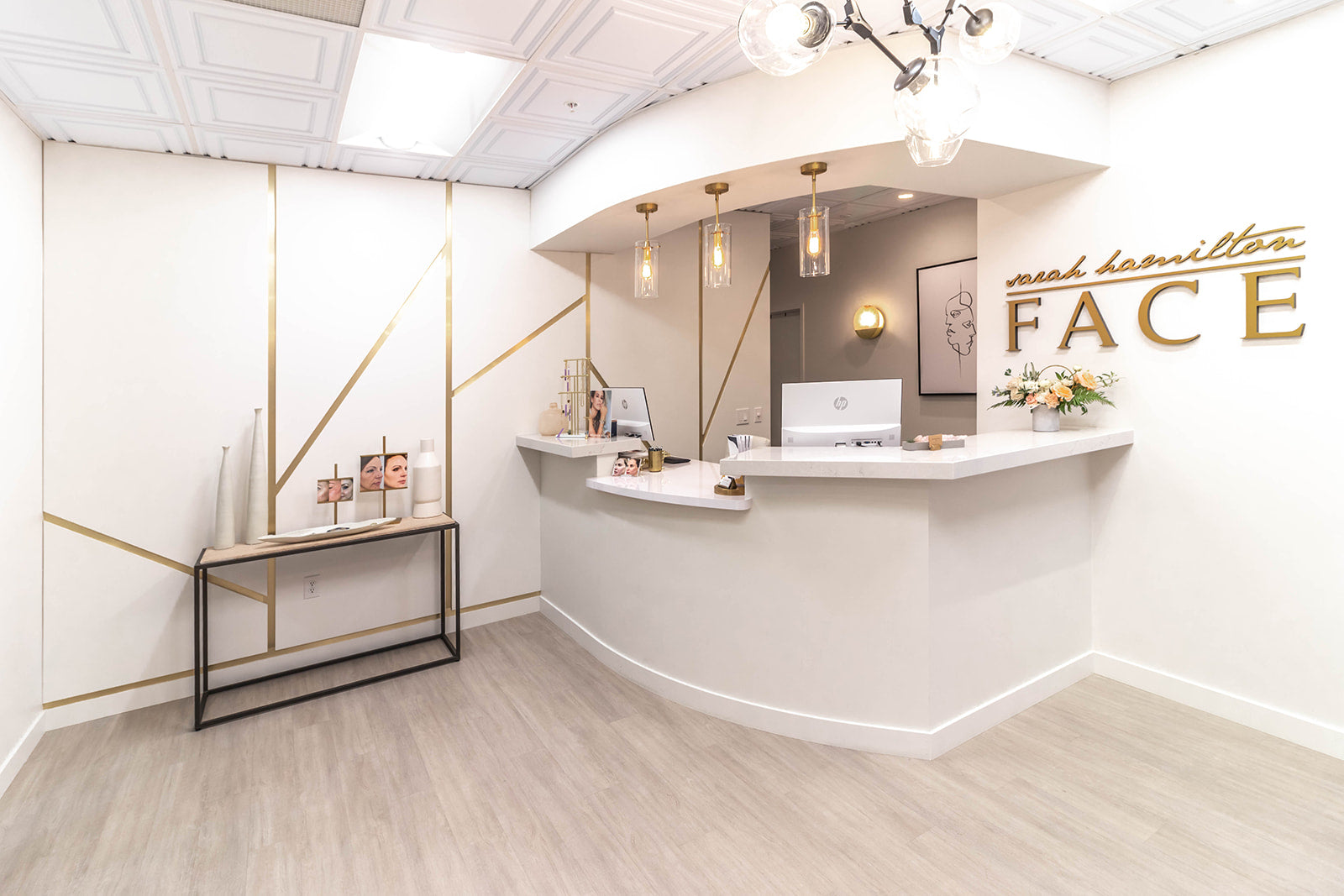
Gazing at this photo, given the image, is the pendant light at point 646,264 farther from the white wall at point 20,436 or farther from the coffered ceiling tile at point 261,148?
the white wall at point 20,436

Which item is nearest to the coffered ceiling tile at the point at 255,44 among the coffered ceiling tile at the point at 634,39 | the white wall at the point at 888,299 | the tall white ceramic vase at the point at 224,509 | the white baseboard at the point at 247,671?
the coffered ceiling tile at the point at 634,39

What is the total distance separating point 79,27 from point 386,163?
145 centimetres

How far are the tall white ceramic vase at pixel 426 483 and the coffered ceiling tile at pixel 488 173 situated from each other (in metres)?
1.51

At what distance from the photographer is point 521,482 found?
4199mm

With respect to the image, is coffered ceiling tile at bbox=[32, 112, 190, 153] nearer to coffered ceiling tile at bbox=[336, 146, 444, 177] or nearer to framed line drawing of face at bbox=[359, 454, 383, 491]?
coffered ceiling tile at bbox=[336, 146, 444, 177]

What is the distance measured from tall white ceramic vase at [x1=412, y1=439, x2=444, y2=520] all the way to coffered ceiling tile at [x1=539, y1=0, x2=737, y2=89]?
2146 mm

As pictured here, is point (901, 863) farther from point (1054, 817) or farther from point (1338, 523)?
point (1338, 523)

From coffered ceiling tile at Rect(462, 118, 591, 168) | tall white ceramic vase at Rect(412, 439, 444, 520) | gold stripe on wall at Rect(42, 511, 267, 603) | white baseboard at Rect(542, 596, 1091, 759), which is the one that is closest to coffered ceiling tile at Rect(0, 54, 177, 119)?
coffered ceiling tile at Rect(462, 118, 591, 168)

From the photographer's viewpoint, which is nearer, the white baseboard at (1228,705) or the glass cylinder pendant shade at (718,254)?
the white baseboard at (1228,705)

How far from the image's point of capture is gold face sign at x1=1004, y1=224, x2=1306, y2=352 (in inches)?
101

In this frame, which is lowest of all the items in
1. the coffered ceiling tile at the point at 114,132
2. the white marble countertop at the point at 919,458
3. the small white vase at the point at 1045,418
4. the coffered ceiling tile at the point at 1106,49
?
the white marble countertop at the point at 919,458

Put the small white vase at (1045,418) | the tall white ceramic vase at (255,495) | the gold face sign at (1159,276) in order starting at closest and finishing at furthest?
1. the gold face sign at (1159,276)
2. the small white vase at (1045,418)
3. the tall white ceramic vase at (255,495)

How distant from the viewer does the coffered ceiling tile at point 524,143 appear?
3.12 m

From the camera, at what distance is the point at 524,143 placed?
330 centimetres
